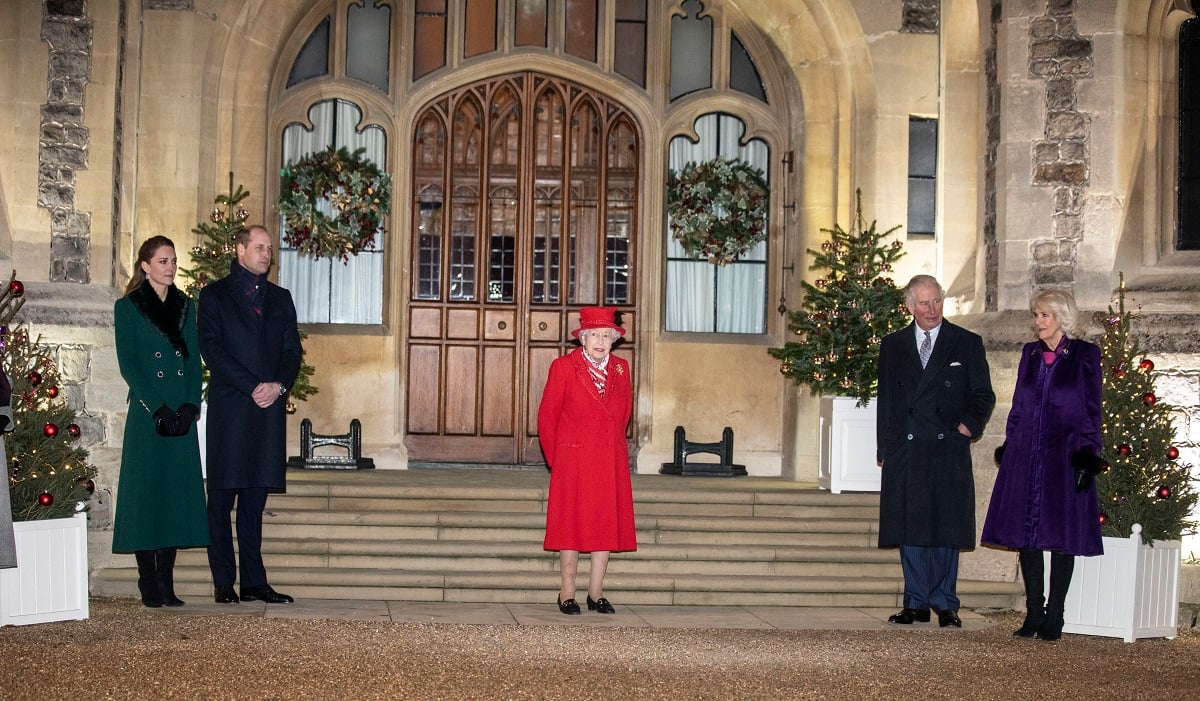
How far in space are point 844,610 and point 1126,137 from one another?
3.42 meters

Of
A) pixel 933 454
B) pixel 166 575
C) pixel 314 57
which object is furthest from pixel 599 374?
pixel 314 57

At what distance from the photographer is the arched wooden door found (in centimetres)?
1093

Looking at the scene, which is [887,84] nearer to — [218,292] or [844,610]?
[844,610]

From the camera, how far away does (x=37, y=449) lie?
265 inches

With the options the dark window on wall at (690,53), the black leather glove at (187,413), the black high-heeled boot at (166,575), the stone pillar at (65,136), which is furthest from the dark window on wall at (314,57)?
the black high-heeled boot at (166,575)

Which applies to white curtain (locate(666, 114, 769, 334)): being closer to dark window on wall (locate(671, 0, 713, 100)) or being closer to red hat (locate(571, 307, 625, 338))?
dark window on wall (locate(671, 0, 713, 100))

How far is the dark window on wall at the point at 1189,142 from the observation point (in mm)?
8820

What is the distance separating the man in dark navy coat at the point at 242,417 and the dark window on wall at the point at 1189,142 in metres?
5.51

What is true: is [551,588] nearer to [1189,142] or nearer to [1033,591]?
[1033,591]

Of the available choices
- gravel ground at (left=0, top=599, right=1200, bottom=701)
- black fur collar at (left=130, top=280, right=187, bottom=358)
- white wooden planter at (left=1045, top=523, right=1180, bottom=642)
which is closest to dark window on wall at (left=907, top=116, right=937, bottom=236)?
white wooden planter at (left=1045, top=523, right=1180, bottom=642)

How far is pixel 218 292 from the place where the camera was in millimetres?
7004

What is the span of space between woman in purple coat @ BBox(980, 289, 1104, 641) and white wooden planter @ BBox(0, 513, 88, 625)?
4290 millimetres

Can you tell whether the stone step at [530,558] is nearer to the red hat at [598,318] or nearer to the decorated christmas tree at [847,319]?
the decorated christmas tree at [847,319]

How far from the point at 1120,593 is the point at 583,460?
2.67 m
